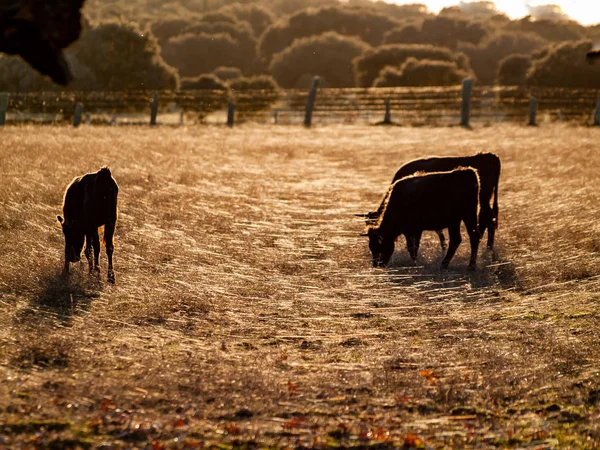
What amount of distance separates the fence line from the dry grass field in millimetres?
17711

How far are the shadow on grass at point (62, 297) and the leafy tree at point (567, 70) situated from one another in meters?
37.7

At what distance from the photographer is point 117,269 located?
28.5 ft

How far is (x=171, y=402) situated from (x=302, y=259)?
4.69 meters

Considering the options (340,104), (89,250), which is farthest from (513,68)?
(89,250)

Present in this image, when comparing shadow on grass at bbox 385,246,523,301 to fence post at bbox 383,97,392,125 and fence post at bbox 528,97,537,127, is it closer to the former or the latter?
fence post at bbox 528,97,537,127

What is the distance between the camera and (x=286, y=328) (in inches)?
281

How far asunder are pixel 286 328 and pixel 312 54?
51.5 m

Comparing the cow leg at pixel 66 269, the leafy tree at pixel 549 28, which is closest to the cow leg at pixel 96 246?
the cow leg at pixel 66 269

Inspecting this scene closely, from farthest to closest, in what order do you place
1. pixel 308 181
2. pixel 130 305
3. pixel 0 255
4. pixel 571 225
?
1. pixel 308 181
2. pixel 571 225
3. pixel 0 255
4. pixel 130 305

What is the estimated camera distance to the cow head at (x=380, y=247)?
9641mm

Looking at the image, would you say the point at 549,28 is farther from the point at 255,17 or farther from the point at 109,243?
the point at 109,243

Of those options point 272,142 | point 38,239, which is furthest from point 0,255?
point 272,142

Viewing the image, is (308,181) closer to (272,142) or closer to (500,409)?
(272,142)

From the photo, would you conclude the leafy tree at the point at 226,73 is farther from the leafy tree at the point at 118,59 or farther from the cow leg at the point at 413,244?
the cow leg at the point at 413,244
